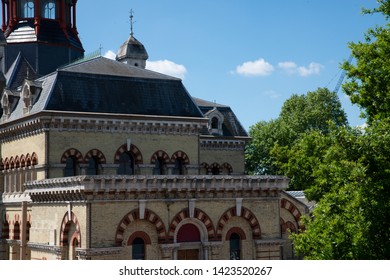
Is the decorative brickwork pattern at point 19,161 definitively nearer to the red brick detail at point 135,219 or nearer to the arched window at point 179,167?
the arched window at point 179,167

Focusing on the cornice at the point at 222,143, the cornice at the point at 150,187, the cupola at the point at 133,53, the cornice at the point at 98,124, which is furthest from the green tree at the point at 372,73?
the cupola at the point at 133,53

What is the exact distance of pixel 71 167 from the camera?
1689 inches

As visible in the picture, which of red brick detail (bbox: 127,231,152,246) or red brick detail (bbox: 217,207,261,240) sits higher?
red brick detail (bbox: 217,207,261,240)

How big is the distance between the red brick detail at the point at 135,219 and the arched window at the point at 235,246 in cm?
415

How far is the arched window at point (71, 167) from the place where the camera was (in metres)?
42.7

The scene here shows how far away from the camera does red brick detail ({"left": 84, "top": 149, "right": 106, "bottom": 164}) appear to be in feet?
141

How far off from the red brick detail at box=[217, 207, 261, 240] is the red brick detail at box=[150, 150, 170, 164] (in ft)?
27.3

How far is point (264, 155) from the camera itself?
78.6m

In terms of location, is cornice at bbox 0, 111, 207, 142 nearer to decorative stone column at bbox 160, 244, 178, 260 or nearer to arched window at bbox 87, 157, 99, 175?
arched window at bbox 87, 157, 99, 175

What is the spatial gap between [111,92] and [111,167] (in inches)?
189

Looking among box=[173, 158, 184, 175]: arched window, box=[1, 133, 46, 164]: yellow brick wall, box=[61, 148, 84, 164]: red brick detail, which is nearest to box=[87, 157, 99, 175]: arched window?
box=[61, 148, 84, 164]: red brick detail

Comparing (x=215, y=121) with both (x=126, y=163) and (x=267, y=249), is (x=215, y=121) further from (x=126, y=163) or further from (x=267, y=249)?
(x=267, y=249)

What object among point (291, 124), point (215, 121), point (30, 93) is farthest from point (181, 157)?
point (291, 124)
